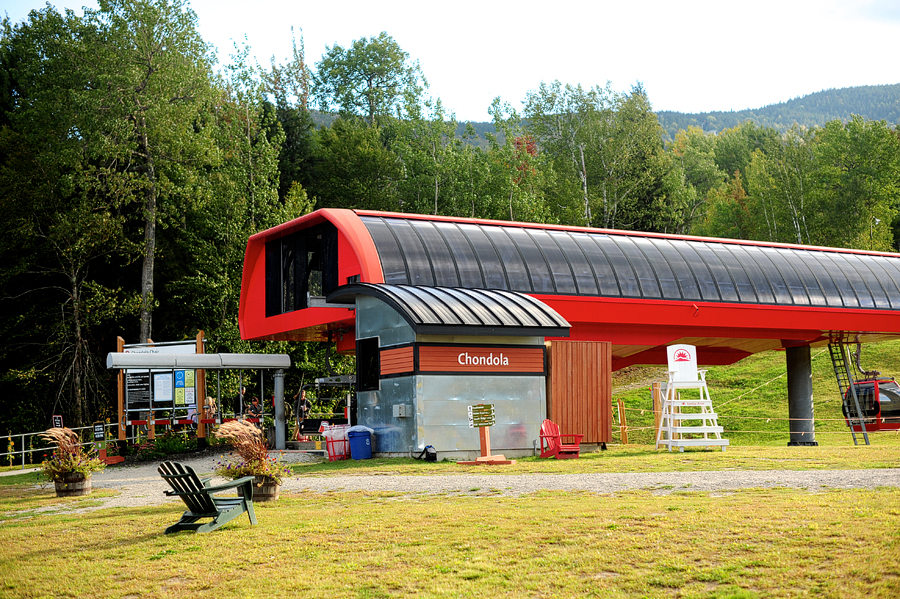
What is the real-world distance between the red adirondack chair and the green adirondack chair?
9.76 meters

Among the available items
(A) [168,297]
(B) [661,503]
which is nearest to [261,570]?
(B) [661,503]

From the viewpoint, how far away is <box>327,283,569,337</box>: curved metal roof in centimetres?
1875

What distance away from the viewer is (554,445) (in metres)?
19.2

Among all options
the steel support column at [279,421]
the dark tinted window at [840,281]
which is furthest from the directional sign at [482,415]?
the dark tinted window at [840,281]

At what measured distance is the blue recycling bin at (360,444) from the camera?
1995 cm

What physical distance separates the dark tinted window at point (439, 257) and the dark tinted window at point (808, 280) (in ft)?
40.8

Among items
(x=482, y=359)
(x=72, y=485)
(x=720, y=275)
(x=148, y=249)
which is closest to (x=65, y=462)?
(x=72, y=485)

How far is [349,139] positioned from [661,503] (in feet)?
149

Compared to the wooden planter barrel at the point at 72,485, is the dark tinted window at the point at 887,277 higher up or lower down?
higher up

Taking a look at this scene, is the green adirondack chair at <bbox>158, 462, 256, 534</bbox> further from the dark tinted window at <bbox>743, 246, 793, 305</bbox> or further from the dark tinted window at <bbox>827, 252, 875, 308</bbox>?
the dark tinted window at <bbox>827, 252, 875, 308</bbox>

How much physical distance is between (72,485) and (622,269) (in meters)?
16.4

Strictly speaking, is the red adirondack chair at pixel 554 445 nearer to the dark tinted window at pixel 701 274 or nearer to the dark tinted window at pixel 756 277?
the dark tinted window at pixel 701 274

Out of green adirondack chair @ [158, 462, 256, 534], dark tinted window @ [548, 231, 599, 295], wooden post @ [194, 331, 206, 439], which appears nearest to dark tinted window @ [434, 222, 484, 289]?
dark tinted window @ [548, 231, 599, 295]

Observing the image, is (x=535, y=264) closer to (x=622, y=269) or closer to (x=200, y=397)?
(x=622, y=269)
